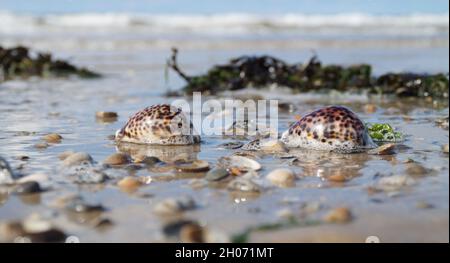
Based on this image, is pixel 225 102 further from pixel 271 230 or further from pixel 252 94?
pixel 271 230

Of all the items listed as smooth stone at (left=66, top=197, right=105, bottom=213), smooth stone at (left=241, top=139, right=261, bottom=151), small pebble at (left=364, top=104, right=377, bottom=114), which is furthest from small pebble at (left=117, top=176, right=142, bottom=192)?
small pebble at (left=364, top=104, right=377, bottom=114)

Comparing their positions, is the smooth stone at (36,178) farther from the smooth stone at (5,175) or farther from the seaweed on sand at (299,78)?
the seaweed on sand at (299,78)

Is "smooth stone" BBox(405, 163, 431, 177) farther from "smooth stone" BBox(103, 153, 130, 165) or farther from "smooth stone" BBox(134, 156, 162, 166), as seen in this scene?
"smooth stone" BBox(103, 153, 130, 165)

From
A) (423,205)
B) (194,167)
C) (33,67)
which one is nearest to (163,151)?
(194,167)

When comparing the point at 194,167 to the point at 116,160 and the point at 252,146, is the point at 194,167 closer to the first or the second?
the point at 116,160

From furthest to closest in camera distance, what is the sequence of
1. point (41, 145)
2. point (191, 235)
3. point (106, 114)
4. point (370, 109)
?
point (370, 109)
point (106, 114)
point (41, 145)
point (191, 235)

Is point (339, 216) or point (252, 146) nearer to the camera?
point (339, 216)
